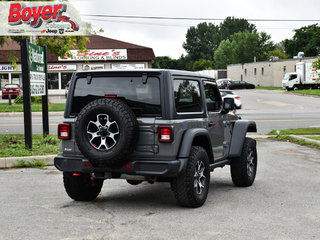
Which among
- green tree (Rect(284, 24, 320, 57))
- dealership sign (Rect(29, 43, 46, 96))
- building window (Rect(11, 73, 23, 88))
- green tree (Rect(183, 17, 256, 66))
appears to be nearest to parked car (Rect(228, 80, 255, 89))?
building window (Rect(11, 73, 23, 88))

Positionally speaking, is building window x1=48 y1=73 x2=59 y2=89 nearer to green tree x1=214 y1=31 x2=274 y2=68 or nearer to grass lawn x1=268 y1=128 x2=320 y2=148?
grass lawn x1=268 y1=128 x2=320 y2=148

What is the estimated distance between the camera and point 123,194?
25.0ft

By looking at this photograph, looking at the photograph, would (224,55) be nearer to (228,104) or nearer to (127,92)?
(228,104)

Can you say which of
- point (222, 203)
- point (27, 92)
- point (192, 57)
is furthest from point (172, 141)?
point (192, 57)

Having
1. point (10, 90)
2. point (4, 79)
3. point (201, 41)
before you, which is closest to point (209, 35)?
point (201, 41)

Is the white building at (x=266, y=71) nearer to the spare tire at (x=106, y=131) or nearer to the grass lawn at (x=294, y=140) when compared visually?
the grass lawn at (x=294, y=140)

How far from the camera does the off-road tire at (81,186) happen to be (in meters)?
6.87

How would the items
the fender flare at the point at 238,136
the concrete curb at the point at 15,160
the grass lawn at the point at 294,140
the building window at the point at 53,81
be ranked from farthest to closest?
the building window at the point at 53,81, the grass lawn at the point at 294,140, the concrete curb at the point at 15,160, the fender flare at the point at 238,136

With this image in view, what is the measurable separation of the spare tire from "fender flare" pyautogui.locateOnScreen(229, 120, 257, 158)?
2.35 meters

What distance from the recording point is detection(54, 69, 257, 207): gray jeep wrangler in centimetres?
614

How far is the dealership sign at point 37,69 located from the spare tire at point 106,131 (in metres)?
6.65

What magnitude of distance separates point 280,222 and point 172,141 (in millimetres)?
1595

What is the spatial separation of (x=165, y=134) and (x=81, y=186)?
1566 millimetres

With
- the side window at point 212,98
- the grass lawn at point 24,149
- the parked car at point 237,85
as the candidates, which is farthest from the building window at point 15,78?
the side window at point 212,98
